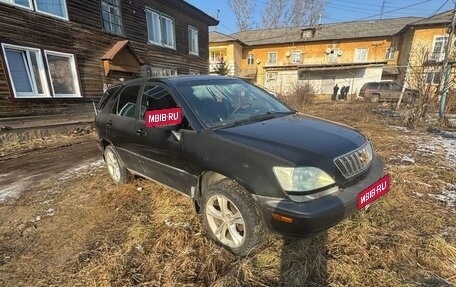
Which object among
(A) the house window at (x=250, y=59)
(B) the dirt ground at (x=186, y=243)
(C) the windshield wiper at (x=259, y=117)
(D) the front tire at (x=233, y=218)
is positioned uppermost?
(A) the house window at (x=250, y=59)

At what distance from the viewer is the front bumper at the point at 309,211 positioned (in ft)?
6.43

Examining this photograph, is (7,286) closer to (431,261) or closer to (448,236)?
(431,261)

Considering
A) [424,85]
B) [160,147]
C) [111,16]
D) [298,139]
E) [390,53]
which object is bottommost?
[160,147]

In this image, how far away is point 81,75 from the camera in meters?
10.6

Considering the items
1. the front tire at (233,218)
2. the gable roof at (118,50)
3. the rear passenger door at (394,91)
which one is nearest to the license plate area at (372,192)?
the front tire at (233,218)

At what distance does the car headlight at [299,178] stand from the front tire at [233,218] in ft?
1.18

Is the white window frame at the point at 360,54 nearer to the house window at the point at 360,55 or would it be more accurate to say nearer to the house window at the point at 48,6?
the house window at the point at 360,55

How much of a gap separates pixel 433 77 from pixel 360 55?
81.9ft

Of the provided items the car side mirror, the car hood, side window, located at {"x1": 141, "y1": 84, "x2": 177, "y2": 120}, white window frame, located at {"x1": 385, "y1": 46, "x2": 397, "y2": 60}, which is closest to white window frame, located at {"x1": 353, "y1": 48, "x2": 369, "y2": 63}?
white window frame, located at {"x1": 385, "y1": 46, "x2": 397, "y2": 60}

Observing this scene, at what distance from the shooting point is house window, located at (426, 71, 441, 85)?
886 cm

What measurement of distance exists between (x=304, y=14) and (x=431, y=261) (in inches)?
1843

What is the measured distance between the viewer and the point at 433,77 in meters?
9.26

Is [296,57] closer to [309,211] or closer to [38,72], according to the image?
[38,72]

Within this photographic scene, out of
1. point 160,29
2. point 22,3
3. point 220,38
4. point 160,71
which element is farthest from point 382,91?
point 22,3
